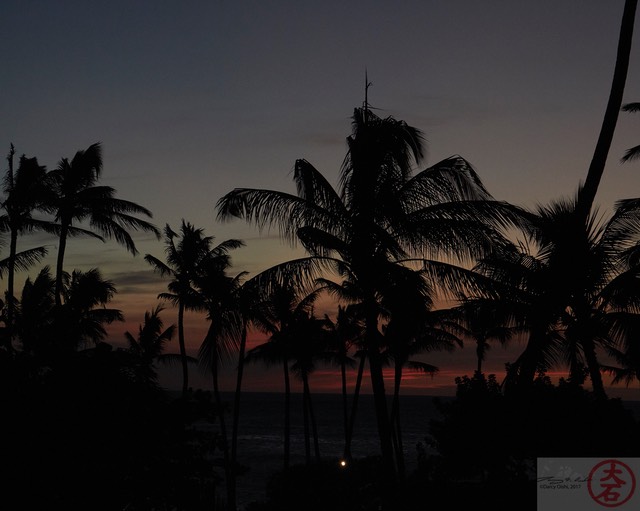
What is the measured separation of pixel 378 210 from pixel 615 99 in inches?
207

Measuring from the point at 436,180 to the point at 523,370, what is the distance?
471 centimetres

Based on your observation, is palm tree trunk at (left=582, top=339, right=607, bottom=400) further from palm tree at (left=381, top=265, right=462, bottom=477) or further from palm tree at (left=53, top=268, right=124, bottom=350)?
palm tree at (left=53, top=268, right=124, bottom=350)

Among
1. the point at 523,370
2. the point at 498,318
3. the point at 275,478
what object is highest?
the point at 498,318

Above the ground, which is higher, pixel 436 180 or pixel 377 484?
pixel 436 180

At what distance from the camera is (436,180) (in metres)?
14.9

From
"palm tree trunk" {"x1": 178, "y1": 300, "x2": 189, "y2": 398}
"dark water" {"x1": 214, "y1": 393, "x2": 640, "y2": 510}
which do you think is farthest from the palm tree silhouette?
"dark water" {"x1": 214, "y1": 393, "x2": 640, "y2": 510}

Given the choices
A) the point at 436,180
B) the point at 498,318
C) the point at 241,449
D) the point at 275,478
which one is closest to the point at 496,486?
the point at 498,318

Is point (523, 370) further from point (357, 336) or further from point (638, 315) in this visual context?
point (357, 336)

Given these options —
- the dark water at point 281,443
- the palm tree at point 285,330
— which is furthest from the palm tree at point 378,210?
the dark water at point 281,443

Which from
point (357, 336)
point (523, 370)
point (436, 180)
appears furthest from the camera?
point (357, 336)

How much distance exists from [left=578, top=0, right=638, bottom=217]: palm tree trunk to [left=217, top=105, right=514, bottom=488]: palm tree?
2.76 metres

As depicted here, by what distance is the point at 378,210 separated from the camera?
1501 centimetres

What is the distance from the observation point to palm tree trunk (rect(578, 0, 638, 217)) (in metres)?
11.4

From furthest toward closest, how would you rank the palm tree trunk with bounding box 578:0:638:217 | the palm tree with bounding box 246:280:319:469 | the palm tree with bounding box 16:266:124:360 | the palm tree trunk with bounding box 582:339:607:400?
the palm tree with bounding box 246:280:319:469, the palm tree with bounding box 16:266:124:360, the palm tree trunk with bounding box 582:339:607:400, the palm tree trunk with bounding box 578:0:638:217
